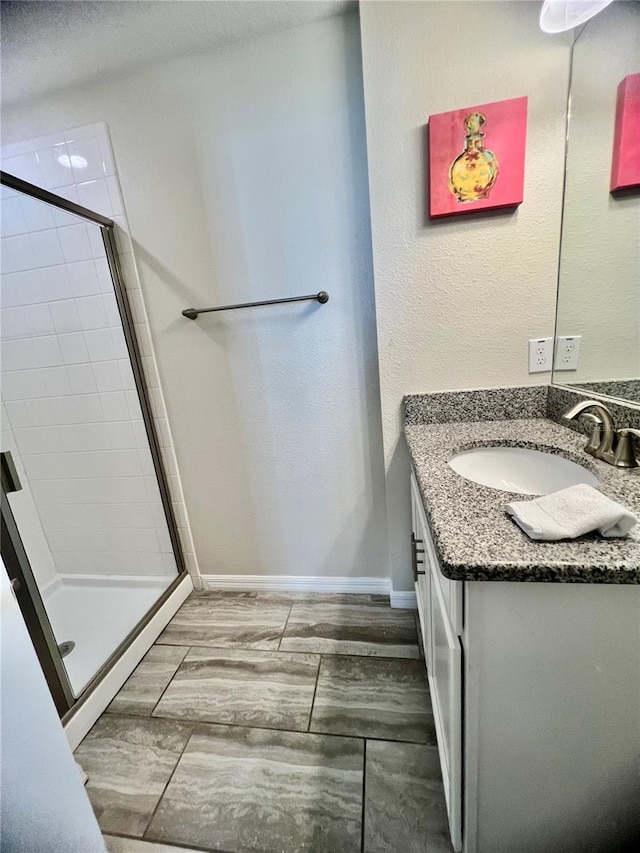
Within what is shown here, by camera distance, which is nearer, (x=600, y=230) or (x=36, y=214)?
(x=600, y=230)

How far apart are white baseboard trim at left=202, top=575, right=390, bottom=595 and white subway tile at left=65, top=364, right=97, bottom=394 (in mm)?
1133

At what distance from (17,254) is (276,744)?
2.19m

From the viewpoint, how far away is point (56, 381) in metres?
1.62

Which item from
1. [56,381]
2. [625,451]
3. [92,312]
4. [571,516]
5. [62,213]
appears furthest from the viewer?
[56,381]

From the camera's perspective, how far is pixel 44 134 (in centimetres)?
138

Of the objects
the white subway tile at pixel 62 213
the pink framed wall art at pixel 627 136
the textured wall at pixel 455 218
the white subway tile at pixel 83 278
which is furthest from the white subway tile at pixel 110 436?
the pink framed wall art at pixel 627 136

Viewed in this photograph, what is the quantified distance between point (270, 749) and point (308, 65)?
2303 millimetres

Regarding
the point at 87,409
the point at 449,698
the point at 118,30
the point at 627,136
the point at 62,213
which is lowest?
the point at 449,698

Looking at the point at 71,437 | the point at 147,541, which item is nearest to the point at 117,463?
the point at 71,437

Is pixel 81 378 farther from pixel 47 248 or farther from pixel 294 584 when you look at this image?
pixel 294 584

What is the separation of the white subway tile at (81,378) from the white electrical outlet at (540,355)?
1.89 meters

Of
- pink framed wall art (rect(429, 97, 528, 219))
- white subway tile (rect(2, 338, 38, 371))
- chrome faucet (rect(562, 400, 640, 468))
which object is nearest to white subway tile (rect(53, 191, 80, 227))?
white subway tile (rect(2, 338, 38, 371))

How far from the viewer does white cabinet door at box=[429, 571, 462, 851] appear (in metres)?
0.62

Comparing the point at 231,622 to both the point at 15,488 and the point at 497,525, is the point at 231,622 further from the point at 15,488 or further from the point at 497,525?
the point at 497,525
